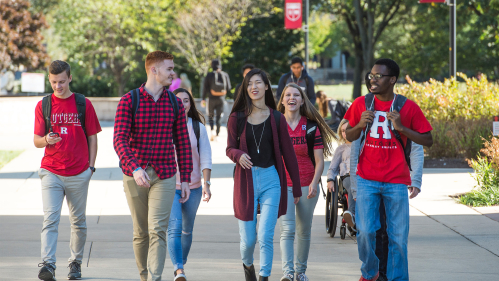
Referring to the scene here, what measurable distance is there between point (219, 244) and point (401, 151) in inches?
103

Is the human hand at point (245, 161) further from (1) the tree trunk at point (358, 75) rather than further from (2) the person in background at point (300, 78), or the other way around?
(1) the tree trunk at point (358, 75)

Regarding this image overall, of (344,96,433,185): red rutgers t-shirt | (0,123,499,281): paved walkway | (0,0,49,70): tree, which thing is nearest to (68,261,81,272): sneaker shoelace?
(0,123,499,281): paved walkway

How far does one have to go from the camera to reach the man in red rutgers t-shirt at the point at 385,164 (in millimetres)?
4449

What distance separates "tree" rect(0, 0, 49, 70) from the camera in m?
24.6

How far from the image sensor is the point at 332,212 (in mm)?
6551

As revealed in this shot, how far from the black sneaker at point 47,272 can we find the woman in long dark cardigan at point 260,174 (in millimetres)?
1541

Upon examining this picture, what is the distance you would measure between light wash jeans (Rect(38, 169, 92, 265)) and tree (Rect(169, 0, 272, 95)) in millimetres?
21694

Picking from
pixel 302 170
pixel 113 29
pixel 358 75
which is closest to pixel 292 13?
pixel 113 29

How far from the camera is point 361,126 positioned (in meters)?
4.42

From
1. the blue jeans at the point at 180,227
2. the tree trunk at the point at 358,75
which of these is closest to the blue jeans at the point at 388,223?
the blue jeans at the point at 180,227

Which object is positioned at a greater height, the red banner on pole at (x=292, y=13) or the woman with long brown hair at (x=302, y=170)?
the red banner on pole at (x=292, y=13)

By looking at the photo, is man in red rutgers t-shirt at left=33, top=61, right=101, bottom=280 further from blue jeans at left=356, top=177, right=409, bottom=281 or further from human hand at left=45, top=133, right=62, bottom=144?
blue jeans at left=356, top=177, right=409, bottom=281

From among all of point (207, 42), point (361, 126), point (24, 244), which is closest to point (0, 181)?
point (24, 244)

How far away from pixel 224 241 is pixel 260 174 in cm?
217
